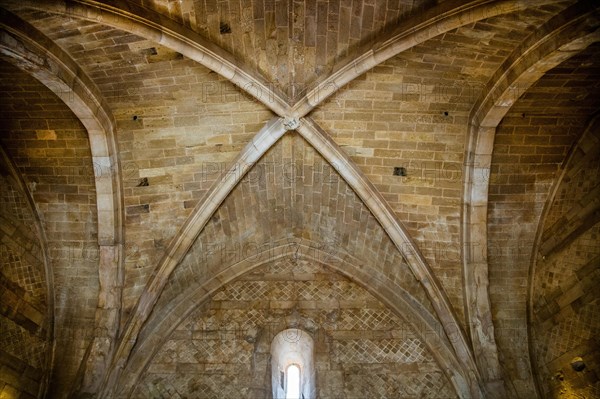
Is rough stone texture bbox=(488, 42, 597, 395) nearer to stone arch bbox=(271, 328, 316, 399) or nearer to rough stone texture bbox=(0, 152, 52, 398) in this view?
stone arch bbox=(271, 328, 316, 399)

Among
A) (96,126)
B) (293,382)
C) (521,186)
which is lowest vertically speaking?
(293,382)

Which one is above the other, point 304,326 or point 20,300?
point 20,300

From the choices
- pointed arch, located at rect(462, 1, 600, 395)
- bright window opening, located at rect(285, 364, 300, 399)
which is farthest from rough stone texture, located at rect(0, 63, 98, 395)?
pointed arch, located at rect(462, 1, 600, 395)

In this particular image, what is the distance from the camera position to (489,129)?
30.2ft

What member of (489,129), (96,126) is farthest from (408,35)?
(96,126)

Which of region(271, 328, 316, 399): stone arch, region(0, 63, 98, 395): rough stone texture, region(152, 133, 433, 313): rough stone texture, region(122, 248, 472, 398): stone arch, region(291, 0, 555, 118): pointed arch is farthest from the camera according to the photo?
region(152, 133, 433, 313): rough stone texture

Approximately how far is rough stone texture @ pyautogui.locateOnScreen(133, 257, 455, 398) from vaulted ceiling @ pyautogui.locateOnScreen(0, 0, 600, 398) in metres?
0.04

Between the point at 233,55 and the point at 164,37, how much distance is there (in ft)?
4.20

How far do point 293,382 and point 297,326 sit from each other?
1132 mm

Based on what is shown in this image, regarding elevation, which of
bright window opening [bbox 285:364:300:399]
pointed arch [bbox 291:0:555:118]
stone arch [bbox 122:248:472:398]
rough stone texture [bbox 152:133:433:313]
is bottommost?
bright window opening [bbox 285:364:300:399]

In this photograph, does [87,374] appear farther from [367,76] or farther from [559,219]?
[559,219]

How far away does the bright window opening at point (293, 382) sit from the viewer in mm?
10000

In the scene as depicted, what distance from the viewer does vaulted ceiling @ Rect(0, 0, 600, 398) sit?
8258 mm

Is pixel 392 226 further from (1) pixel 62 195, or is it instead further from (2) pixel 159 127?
(1) pixel 62 195
